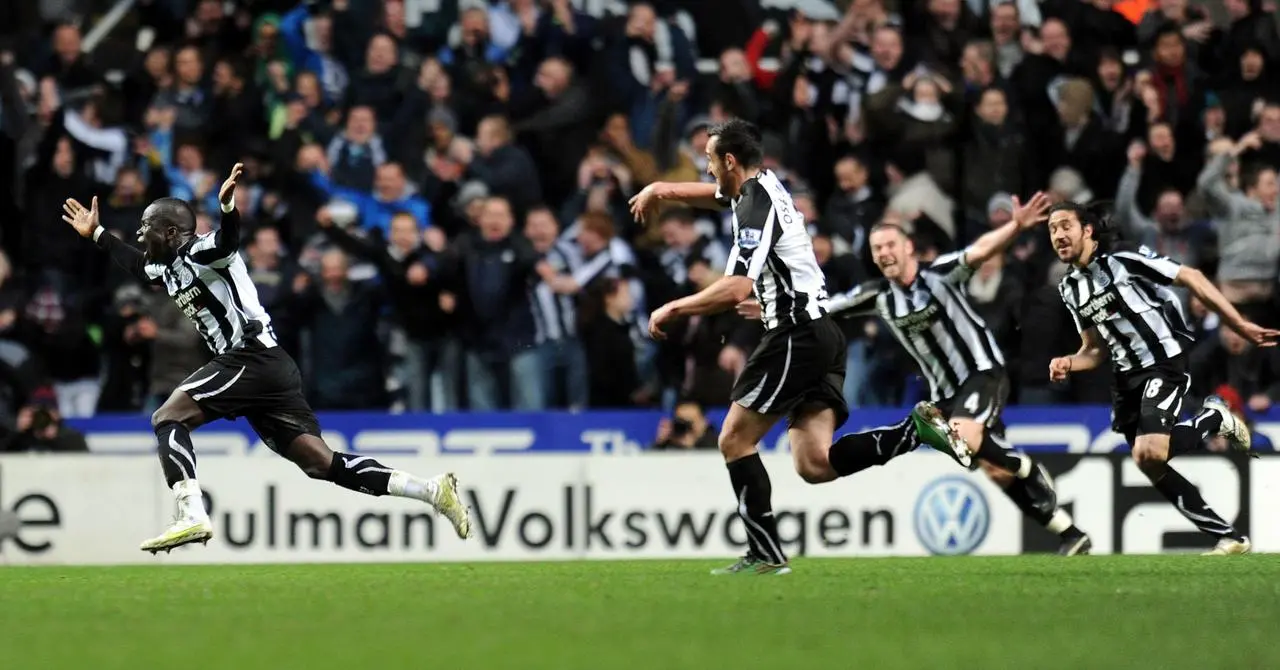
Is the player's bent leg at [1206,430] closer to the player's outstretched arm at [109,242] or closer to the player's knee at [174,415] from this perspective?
the player's knee at [174,415]

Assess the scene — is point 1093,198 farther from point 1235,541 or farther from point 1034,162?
point 1235,541

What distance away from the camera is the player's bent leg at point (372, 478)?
1083 cm

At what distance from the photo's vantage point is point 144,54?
57.8 feet

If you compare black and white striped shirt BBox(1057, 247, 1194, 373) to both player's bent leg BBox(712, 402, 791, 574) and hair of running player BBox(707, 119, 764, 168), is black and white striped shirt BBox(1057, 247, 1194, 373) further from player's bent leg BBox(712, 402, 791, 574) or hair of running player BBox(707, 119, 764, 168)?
hair of running player BBox(707, 119, 764, 168)

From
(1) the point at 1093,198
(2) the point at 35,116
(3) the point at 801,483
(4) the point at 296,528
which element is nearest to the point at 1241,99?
(1) the point at 1093,198

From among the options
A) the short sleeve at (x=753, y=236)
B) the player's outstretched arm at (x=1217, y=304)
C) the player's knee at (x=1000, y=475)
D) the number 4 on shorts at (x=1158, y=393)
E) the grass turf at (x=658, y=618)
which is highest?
the short sleeve at (x=753, y=236)

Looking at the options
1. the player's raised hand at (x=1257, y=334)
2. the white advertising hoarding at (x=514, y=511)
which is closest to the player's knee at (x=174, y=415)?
the white advertising hoarding at (x=514, y=511)

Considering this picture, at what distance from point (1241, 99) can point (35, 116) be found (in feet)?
32.1

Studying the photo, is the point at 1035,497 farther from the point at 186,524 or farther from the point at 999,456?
the point at 186,524

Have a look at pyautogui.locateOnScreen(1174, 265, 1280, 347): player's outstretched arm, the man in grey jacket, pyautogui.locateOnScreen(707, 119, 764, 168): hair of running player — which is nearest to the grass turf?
pyautogui.locateOnScreen(1174, 265, 1280, 347): player's outstretched arm

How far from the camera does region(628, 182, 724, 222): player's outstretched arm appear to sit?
32.4 ft

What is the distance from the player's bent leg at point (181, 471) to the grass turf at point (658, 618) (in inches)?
9.9

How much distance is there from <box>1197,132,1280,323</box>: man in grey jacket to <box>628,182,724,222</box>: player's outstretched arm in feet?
22.3

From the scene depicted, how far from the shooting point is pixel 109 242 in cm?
1098
